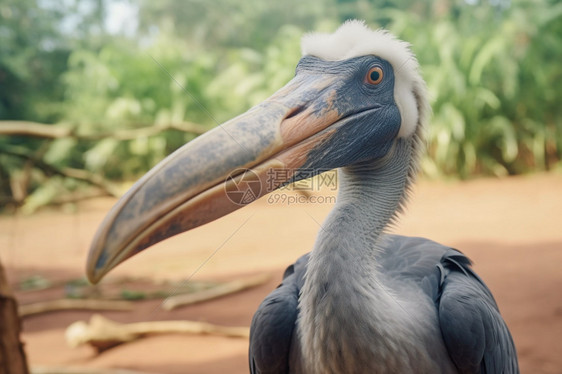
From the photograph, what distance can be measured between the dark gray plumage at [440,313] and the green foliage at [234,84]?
7.21m

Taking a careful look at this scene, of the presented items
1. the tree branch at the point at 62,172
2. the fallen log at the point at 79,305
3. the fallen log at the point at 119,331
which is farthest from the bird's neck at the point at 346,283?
the fallen log at the point at 79,305

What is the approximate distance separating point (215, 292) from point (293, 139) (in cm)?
418

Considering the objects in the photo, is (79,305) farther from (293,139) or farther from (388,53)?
(388,53)

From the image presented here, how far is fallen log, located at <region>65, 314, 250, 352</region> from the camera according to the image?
13.4ft

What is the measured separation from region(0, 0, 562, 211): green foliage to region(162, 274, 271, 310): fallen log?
431 centimetres

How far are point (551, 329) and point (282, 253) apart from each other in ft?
13.4

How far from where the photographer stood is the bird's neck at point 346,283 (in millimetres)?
1729

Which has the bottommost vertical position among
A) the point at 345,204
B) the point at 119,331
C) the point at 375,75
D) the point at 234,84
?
the point at 119,331

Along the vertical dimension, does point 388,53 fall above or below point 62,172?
above

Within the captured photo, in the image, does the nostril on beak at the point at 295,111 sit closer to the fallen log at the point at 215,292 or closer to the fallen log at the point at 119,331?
the fallen log at the point at 119,331

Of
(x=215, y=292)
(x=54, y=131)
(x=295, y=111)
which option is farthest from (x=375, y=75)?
(x=215, y=292)

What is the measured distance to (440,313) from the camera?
192 cm

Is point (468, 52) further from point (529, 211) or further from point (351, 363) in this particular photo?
point (351, 363)

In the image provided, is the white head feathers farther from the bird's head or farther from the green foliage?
the green foliage
